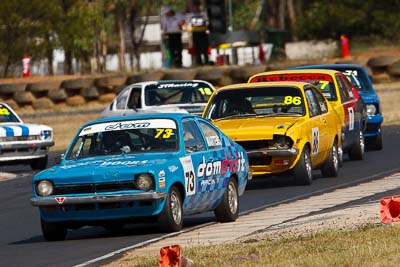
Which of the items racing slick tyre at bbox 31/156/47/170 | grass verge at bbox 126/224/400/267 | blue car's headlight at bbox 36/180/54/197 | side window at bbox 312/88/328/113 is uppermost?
side window at bbox 312/88/328/113

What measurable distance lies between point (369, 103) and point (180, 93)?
176 inches

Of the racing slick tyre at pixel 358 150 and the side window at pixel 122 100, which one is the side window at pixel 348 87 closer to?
the racing slick tyre at pixel 358 150

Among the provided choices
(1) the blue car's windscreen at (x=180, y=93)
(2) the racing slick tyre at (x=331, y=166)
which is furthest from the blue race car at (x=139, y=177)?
(1) the blue car's windscreen at (x=180, y=93)

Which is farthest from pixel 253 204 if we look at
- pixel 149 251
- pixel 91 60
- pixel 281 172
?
pixel 91 60

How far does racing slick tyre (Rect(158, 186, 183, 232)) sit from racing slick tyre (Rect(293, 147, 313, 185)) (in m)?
4.92

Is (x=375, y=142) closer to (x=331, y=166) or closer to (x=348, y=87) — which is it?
(x=348, y=87)

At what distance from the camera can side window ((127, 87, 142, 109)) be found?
2666cm

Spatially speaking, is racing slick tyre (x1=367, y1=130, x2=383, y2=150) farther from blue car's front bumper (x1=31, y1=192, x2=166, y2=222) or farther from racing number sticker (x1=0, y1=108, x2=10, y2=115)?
blue car's front bumper (x1=31, y1=192, x2=166, y2=222)

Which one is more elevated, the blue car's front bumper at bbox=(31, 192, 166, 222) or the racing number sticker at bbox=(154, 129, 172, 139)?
the racing number sticker at bbox=(154, 129, 172, 139)

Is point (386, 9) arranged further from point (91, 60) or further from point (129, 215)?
point (129, 215)

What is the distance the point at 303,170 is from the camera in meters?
17.7

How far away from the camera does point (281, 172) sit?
17.6 meters

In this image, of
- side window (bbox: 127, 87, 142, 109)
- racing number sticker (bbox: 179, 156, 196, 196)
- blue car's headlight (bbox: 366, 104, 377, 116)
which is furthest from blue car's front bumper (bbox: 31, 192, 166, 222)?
side window (bbox: 127, 87, 142, 109)

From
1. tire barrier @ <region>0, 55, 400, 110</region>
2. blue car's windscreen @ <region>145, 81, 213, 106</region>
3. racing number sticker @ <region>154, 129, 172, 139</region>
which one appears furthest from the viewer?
tire barrier @ <region>0, 55, 400, 110</region>
